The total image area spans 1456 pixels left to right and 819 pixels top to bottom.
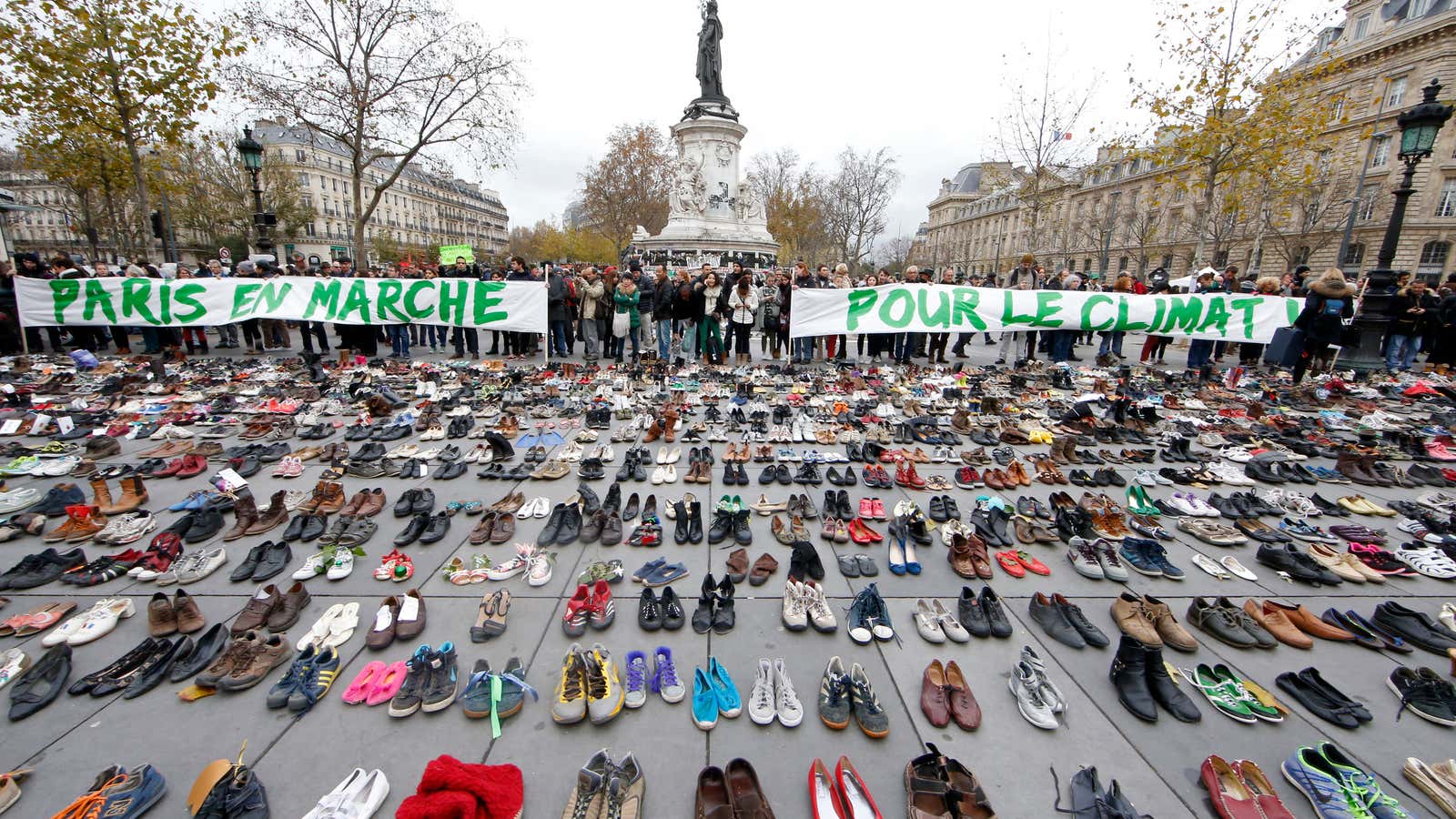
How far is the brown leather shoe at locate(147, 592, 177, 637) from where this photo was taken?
10.6 ft

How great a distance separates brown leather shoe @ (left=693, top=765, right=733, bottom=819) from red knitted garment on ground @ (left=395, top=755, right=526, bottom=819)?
748 mm

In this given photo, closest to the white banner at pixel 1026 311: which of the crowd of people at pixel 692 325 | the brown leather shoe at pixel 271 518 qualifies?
the crowd of people at pixel 692 325

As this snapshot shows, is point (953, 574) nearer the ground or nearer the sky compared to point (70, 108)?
nearer the ground

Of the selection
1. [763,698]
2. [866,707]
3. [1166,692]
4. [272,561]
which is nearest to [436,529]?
[272,561]

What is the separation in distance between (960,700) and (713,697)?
130 cm

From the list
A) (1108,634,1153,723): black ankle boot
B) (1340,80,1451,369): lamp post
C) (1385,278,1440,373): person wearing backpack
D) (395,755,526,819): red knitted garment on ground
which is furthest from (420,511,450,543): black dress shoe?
(1385,278,1440,373): person wearing backpack

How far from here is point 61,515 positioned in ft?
15.3

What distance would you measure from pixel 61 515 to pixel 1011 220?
92.8 m

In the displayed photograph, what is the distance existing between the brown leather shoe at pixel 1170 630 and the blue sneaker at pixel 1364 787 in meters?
0.81

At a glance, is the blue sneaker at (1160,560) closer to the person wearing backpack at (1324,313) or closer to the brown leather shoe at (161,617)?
the brown leather shoe at (161,617)

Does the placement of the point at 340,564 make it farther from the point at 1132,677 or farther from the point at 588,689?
the point at 1132,677

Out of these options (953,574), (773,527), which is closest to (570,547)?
(773,527)

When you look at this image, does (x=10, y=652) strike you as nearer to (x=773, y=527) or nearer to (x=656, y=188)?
(x=773, y=527)

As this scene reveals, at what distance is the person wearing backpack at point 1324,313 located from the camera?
30.8ft
